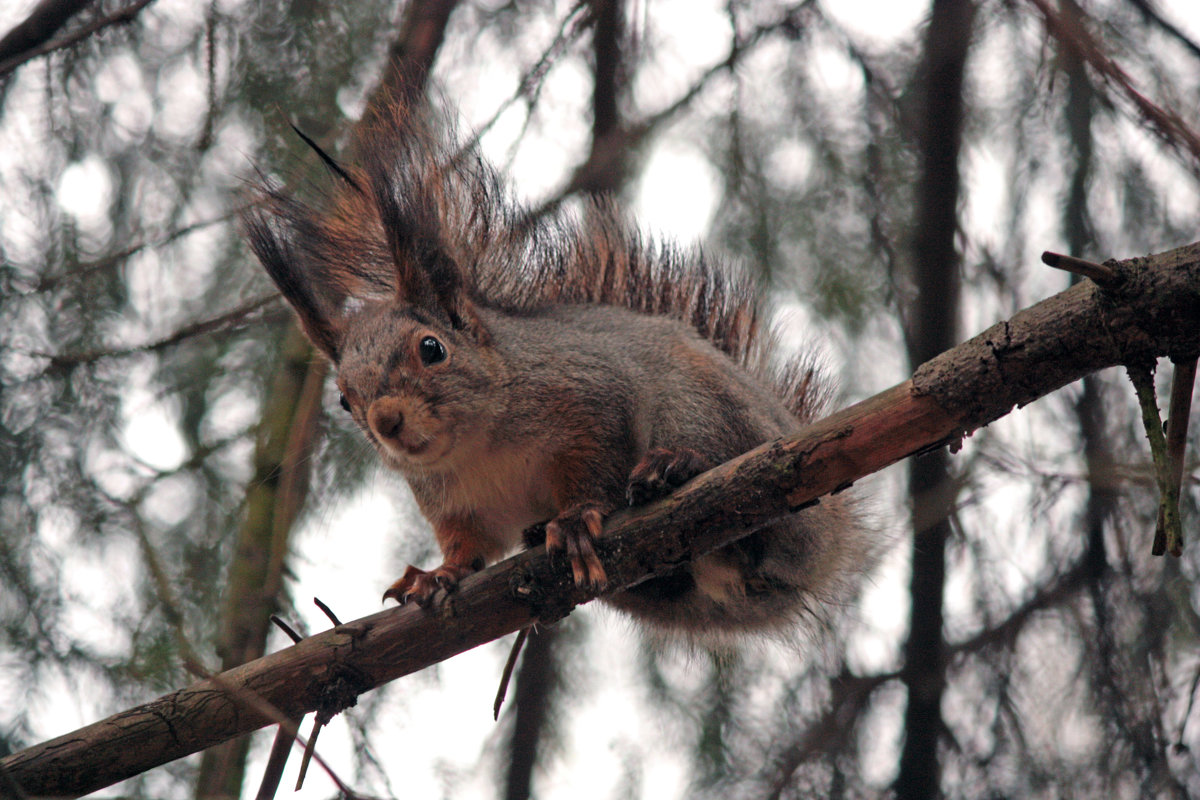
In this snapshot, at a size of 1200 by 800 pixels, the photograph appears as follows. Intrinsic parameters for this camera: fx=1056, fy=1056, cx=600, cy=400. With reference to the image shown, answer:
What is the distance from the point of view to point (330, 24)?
3.56 metres

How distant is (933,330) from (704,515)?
127cm

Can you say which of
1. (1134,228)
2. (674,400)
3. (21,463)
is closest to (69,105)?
(21,463)

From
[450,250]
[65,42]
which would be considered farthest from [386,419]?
[65,42]

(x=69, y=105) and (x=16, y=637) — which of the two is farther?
(x=69, y=105)

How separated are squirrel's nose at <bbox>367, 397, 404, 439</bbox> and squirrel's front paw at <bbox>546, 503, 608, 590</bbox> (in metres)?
0.46

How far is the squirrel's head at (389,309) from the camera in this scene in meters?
2.64

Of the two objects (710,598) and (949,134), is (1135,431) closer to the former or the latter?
(949,134)

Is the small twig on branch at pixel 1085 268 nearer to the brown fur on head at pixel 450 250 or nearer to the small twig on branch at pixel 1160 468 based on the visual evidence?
the small twig on branch at pixel 1160 468

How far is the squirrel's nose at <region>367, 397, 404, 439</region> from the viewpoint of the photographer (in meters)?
2.51

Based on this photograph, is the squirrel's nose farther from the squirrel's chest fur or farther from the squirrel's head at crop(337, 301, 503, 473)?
the squirrel's chest fur

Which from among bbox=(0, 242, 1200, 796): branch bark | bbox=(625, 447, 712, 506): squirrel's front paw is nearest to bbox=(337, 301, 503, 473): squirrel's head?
bbox=(0, 242, 1200, 796): branch bark

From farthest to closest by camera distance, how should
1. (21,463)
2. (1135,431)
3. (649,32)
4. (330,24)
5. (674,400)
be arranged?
1. (649,32)
2. (330,24)
3. (21,463)
4. (1135,431)
5. (674,400)

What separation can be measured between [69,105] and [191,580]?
1631 millimetres

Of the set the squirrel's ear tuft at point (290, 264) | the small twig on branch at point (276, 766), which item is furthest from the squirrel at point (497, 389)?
the small twig on branch at point (276, 766)
